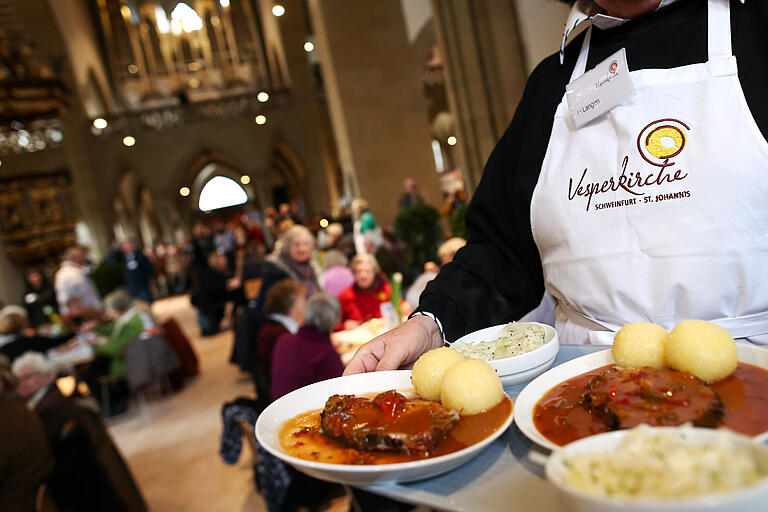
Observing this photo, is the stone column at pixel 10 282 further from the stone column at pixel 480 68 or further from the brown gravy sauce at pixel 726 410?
the brown gravy sauce at pixel 726 410

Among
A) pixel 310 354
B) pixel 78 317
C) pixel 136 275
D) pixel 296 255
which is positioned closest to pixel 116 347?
pixel 78 317

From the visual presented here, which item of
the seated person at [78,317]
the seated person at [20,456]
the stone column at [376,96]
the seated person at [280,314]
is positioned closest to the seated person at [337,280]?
the seated person at [280,314]

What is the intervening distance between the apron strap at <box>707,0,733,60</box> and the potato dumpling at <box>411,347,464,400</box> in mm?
781

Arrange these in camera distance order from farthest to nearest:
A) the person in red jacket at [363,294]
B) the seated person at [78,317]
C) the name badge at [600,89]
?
the seated person at [78,317]
the person in red jacket at [363,294]
the name badge at [600,89]

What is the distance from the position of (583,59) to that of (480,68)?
452cm

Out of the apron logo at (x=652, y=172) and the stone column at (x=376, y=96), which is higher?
the stone column at (x=376, y=96)

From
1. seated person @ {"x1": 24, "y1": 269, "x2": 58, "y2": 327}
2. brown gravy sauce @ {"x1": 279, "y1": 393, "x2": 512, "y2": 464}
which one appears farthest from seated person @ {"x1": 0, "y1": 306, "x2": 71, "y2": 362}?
brown gravy sauce @ {"x1": 279, "y1": 393, "x2": 512, "y2": 464}

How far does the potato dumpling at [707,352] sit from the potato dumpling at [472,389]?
10.0 inches

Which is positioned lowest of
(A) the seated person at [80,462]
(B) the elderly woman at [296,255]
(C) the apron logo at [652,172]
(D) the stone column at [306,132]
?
(A) the seated person at [80,462]

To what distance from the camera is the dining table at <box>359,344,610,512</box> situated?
0.62 metres

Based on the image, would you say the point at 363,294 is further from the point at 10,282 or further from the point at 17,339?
the point at 10,282

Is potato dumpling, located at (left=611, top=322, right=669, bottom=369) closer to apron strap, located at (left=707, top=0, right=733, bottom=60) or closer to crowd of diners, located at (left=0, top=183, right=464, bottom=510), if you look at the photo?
apron strap, located at (left=707, top=0, right=733, bottom=60)

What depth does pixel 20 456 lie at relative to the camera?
9.52 feet

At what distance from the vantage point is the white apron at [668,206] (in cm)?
103
